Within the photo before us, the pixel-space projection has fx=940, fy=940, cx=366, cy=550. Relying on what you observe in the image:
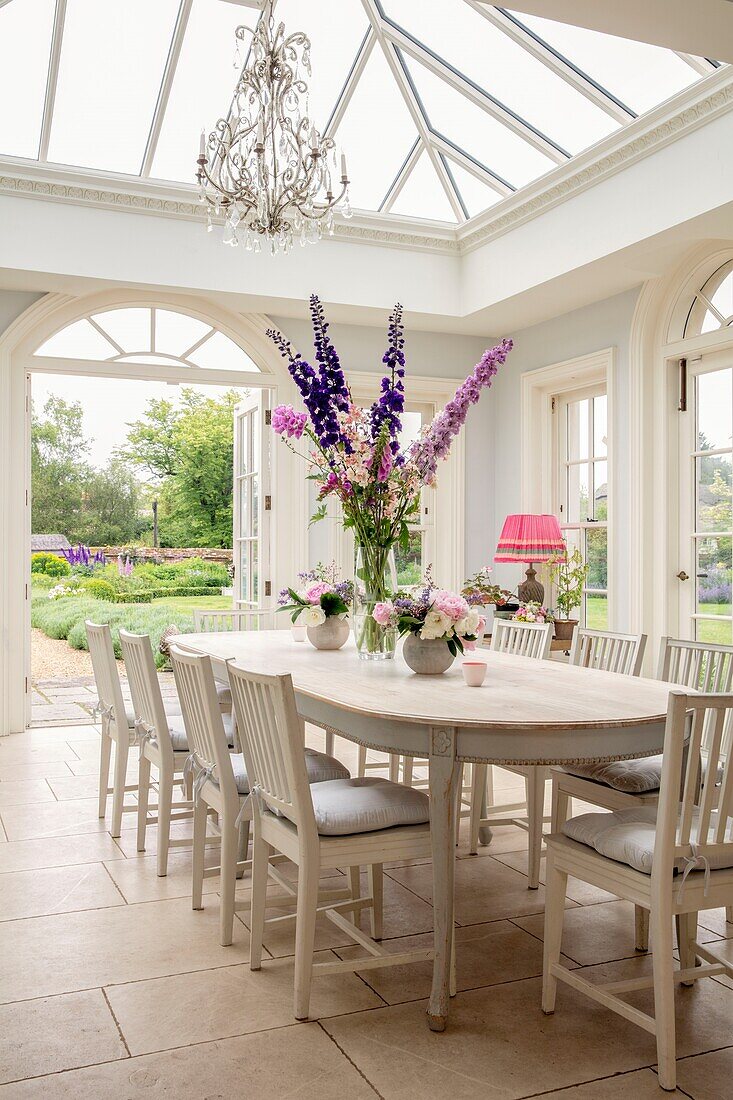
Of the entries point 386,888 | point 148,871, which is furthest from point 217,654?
point 386,888

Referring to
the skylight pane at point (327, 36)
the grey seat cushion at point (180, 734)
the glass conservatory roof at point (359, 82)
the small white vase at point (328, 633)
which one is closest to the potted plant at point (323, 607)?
the small white vase at point (328, 633)

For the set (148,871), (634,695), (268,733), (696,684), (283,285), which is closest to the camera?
(268,733)

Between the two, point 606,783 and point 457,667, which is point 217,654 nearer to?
point 457,667

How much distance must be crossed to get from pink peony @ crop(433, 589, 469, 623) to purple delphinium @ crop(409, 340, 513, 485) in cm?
49

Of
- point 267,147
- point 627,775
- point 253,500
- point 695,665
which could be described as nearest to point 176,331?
point 253,500

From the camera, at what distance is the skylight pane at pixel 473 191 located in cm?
562

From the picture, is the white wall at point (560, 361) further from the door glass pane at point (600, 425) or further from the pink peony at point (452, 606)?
the pink peony at point (452, 606)

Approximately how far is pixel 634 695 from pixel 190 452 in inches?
456

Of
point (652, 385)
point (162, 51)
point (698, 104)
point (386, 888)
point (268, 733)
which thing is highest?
point (162, 51)

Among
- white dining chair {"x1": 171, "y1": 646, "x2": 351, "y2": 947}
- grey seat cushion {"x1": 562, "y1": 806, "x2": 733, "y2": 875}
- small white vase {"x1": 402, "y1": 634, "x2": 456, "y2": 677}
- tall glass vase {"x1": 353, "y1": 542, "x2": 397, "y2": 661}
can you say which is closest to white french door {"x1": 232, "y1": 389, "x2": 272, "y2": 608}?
tall glass vase {"x1": 353, "y1": 542, "x2": 397, "y2": 661}

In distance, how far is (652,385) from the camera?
5.36 metres

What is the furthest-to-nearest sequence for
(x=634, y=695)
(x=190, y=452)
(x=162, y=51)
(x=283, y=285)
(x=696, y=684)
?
(x=190, y=452), (x=283, y=285), (x=162, y=51), (x=696, y=684), (x=634, y=695)

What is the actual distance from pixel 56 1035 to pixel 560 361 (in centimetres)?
500

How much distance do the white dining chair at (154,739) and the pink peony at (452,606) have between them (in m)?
1.01
